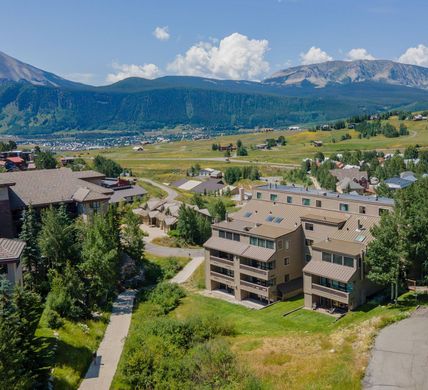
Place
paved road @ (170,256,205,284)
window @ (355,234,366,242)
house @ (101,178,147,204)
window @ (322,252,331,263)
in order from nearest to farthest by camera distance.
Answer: window @ (322,252,331,263) → window @ (355,234,366,242) → paved road @ (170,256,205,284) → house @ (101,178,147,204)

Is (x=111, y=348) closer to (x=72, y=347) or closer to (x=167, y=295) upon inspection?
(x=72, y=347)

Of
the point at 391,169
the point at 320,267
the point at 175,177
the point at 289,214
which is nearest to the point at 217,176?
the point at 175,177

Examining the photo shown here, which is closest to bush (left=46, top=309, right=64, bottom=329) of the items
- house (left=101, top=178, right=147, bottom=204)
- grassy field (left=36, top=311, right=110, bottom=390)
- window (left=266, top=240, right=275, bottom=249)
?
grassy field (left=36, top=311, right=110, bottom=390)

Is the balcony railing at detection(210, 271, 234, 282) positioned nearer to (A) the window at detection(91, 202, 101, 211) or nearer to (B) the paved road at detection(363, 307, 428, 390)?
(A) the window at detection(91, 202, 101, 211)

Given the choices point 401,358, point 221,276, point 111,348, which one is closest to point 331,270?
point 221,276

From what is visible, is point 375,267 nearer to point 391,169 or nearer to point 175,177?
point 391,169

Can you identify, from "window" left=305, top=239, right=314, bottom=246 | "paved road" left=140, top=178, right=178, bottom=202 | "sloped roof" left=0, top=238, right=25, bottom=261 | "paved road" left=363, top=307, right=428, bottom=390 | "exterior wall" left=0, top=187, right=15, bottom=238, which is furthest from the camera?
"paved road" left=140, top=178, right=178, bottom=202
